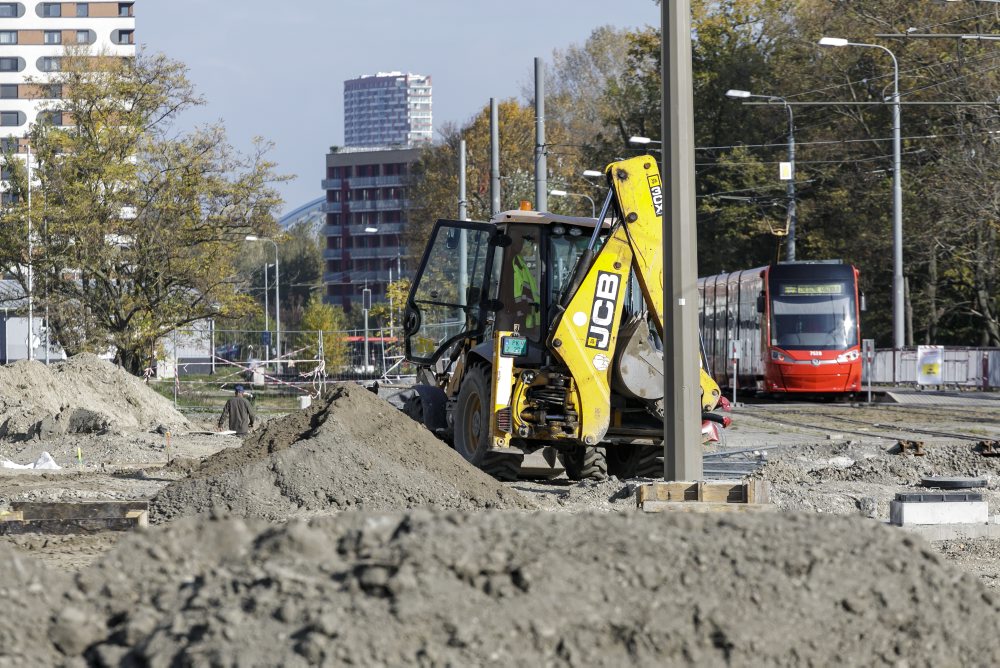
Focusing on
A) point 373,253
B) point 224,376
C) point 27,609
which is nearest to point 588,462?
point 27,609

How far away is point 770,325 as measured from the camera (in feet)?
117

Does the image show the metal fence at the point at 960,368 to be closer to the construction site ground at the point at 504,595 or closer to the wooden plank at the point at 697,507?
the wooden plank at the point at 697,507

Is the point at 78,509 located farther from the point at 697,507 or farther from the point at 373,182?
the point at 373,182

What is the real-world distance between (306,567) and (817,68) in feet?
155

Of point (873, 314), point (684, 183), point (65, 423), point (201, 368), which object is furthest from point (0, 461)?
point (873, 314)

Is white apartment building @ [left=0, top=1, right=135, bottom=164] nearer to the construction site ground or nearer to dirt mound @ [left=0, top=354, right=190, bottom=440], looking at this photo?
dirt mound @ [left=0, top=354, right=190, bottom=440]

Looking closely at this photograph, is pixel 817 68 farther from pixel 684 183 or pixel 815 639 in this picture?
pixel 815 639

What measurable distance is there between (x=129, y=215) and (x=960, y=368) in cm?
2447

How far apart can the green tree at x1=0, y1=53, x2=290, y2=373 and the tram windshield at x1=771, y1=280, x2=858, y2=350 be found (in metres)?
13.1

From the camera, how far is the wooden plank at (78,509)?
40.0 feet

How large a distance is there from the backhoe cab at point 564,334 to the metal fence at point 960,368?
28.0 meters

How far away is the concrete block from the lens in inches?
451

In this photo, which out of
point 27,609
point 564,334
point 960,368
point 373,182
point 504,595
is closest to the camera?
point 504,595

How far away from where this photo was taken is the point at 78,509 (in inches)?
482
